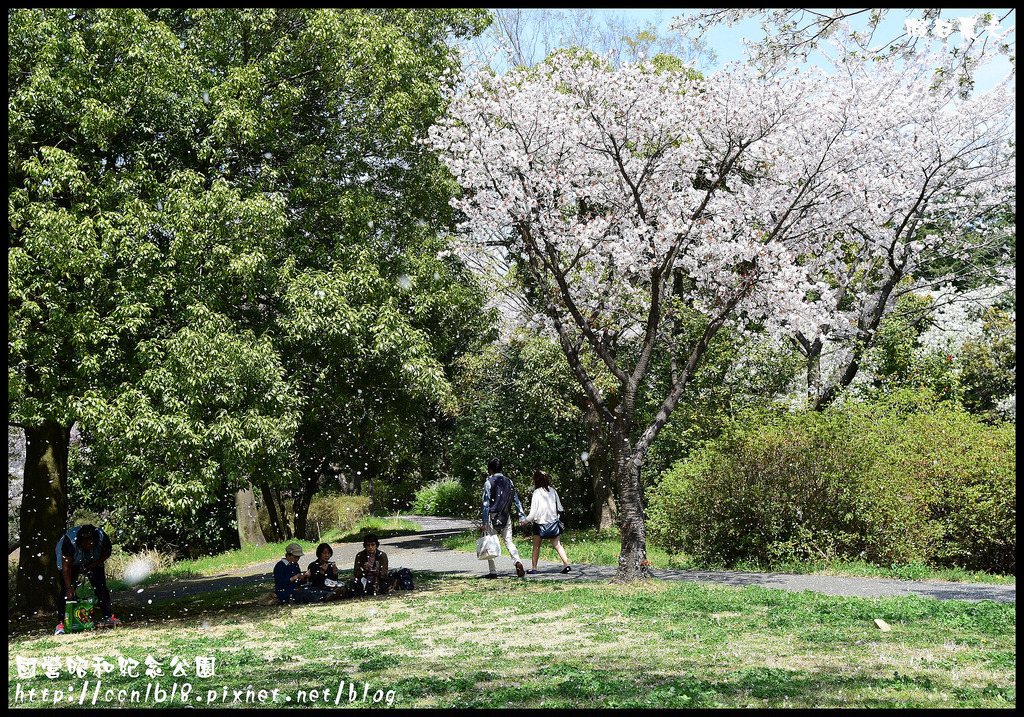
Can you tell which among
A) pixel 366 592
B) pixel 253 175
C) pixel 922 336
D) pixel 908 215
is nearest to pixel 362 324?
pixel 253 175

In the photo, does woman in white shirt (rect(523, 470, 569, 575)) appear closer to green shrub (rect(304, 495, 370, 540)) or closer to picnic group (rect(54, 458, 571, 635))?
picnic group (rect(54, 458, 571, 635))

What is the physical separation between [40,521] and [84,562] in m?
2.01

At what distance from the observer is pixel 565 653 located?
7.05m

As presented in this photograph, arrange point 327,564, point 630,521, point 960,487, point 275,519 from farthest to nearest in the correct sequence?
point 275,519, point 960,487, point 327,564, point 630,521

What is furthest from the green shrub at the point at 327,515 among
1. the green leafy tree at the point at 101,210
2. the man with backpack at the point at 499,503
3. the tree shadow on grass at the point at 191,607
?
the green leafy tree at the point at 101,210

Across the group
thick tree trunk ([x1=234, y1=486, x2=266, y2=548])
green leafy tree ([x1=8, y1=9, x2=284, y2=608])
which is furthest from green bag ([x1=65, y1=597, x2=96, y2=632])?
thick tree trunk ([x1=234, y1=486, x2=266, y2=548])

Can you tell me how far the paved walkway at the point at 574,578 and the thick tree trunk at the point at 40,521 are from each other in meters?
2.59

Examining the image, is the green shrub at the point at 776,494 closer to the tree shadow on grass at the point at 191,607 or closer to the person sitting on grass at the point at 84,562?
the tree shadow on grass at the point at 191,607

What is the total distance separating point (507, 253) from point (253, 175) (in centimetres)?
534

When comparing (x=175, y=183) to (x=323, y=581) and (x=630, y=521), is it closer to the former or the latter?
(x=323, y=581)

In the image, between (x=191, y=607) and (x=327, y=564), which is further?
(x=191, y=607)

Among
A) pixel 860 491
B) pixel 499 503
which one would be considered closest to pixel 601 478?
pixel 499 503

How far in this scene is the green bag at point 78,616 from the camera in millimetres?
10320

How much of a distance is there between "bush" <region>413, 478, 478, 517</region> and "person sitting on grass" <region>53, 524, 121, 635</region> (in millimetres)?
26081
